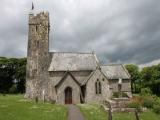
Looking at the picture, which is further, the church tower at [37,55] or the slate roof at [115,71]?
the slate roof at [115,71]

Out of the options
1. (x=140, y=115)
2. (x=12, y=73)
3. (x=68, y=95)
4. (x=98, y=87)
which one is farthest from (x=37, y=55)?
(x=12, y=73)

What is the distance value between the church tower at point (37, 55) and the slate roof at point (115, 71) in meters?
12.0

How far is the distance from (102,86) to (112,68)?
8.81 m

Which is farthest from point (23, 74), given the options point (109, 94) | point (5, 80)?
point (109, 94)

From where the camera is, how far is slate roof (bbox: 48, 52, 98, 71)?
5823cm

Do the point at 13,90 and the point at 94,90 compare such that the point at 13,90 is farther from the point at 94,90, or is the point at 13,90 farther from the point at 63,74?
the point at 94,90

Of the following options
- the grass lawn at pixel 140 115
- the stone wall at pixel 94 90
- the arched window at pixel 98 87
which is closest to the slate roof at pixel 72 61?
the stone wall at pixel 94 90

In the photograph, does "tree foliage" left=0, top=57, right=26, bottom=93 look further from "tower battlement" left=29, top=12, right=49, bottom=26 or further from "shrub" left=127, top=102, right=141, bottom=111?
"shrub" left=127, top=102, right=141, bottom=111

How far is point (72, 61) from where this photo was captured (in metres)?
59.8

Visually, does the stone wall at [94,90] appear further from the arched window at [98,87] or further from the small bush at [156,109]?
the small bush at [156,109]

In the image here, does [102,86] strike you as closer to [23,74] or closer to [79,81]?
[79,81]

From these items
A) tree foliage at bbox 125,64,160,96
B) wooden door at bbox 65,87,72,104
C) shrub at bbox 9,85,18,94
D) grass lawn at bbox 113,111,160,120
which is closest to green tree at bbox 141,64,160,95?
tree foliage at bbox 125,64,160,96

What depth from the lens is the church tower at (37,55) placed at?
57.6 meters

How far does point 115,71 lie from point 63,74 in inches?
446
